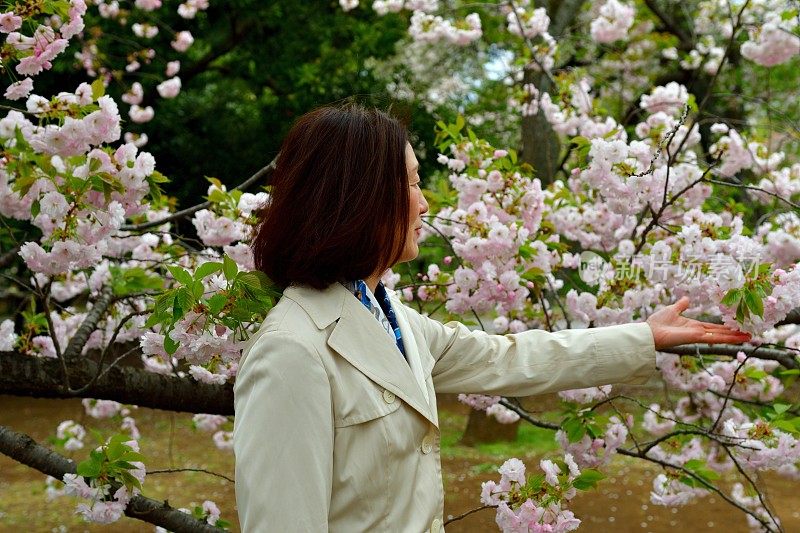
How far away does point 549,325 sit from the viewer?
316 cm

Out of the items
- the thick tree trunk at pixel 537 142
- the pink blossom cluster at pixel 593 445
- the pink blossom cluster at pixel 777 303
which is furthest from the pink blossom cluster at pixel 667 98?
the pink blossom cluster at pixel 777 303

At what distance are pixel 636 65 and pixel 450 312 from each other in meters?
7.18

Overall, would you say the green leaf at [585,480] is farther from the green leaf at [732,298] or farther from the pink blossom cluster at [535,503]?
the green leaf at [732,298]

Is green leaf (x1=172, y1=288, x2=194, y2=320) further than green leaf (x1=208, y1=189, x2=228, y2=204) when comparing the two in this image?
No

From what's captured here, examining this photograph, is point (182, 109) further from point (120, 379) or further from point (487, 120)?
point (120, 379)

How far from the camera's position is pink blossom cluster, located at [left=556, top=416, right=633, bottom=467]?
278 centimetres

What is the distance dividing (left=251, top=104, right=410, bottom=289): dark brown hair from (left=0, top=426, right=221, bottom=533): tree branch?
1145 millimetres

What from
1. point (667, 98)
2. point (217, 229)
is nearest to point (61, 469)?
point (217, 229)

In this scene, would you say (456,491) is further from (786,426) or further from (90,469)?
(90,469)

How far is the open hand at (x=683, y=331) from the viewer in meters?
1.95

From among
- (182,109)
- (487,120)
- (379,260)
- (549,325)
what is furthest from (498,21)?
(379,260)

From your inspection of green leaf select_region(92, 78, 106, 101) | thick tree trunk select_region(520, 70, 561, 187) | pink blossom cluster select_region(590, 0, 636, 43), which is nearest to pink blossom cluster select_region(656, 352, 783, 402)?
green leaf select_region(92, 78, 106, 101)

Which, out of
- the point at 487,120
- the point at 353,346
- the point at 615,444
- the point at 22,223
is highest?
the point at 353,346

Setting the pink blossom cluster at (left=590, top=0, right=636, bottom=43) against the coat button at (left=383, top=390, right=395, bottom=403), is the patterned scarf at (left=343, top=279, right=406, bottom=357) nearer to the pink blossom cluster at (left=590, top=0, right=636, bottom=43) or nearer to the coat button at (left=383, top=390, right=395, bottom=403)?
the coat button at (left=383, top=390, right=395, bottom=403)
